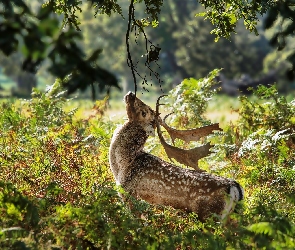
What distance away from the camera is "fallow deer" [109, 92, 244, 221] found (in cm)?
667

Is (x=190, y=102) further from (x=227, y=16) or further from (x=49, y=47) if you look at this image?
(x=49, y=47)

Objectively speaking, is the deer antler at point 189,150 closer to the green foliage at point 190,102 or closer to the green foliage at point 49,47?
the green foliage at point 49,47

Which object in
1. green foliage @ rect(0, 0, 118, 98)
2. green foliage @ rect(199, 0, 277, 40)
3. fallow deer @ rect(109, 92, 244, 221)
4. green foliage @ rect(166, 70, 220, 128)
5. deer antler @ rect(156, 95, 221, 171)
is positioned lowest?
green foliage @ rect(0, 0, 118, 98)

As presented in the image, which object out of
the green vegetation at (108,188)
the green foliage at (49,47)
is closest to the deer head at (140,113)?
the green vegetation at (108,188)

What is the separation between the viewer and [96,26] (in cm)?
6738

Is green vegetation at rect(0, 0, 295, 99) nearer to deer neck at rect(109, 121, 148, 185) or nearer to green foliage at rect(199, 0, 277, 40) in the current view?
green foliage at rect(199, 0, 277, 40)

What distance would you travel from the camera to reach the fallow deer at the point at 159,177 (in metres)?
6.67

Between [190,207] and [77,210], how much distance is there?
1.66 metres

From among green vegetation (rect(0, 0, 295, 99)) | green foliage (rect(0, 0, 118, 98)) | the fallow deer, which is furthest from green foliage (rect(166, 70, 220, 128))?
green foliage (rect(0, 0, 118, 98))

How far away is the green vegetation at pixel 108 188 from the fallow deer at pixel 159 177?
0.16 m

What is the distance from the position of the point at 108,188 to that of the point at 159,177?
2.39 ft

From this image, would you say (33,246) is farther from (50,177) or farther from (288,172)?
(288,172)

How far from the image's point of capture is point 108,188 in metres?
6.48

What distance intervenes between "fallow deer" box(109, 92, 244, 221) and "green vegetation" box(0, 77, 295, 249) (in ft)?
A: 0.53
